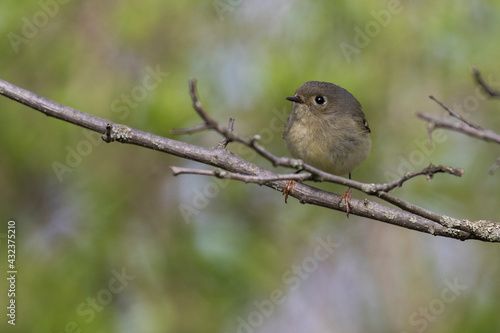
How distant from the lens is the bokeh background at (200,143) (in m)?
5.04

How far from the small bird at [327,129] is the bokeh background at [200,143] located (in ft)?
0.53

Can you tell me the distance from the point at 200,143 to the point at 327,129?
4.84 ft

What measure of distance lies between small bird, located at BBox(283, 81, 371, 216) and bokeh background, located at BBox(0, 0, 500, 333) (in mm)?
161

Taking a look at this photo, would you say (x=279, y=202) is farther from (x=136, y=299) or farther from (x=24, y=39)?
(x=24, y=39)

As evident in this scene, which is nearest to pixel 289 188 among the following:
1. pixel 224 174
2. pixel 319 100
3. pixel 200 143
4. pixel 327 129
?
pixel 327 129

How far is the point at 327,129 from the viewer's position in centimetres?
482

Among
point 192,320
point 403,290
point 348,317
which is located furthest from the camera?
point 348,317

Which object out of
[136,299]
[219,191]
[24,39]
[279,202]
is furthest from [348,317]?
[24,39]

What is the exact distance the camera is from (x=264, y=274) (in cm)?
514

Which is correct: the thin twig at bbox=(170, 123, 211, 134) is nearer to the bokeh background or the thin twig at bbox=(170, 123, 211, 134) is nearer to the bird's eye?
the bokeh background

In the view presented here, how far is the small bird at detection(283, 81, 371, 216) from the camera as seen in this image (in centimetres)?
471

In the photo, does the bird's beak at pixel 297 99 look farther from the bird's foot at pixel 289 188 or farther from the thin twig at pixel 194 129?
the thin twig at pixel 194 129

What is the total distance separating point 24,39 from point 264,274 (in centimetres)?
297

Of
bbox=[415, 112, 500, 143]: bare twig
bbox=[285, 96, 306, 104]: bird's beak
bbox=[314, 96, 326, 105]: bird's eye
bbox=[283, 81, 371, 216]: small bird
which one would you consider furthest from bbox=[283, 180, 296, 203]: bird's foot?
bbox=[415, 112, 500, 143]: bare twig
